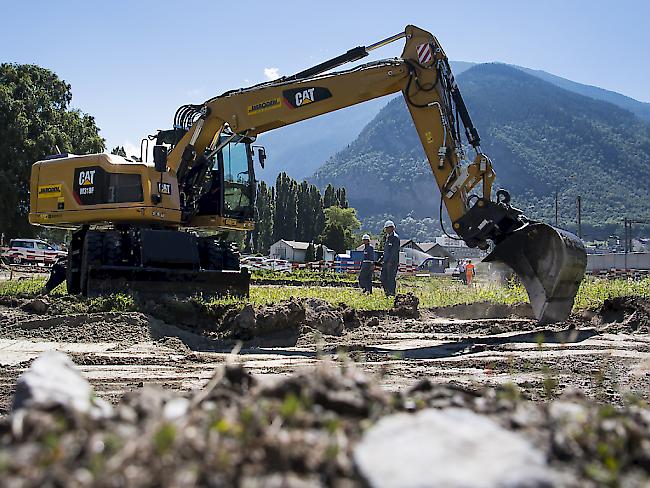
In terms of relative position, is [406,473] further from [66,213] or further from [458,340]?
[66,213]

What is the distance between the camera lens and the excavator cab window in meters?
15.4

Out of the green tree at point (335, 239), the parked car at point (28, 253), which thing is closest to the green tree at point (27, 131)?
the parked car at point (28, 253)

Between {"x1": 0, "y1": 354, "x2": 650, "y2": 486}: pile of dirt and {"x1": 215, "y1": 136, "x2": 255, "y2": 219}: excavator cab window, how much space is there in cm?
1309

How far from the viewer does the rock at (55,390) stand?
2.20m

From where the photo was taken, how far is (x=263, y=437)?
2002 mm

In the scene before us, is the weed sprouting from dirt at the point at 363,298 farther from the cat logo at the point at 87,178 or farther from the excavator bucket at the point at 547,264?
the cat logo at the point at 87,178

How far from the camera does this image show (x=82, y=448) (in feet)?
6.24

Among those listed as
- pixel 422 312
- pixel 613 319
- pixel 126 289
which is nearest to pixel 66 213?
pixel 126 289

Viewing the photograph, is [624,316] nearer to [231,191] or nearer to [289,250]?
[231,191]

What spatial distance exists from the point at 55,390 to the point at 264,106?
11.6 meters

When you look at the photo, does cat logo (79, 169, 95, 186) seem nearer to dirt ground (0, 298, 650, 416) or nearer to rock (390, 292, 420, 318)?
dirt ground (0, 298, 650, 416)

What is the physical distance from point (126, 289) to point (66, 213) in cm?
311

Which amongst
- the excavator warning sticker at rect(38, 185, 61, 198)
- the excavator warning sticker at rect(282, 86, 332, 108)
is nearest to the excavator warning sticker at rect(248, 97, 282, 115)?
the excavator warning sticker at rect(282, 86, 332, 108)

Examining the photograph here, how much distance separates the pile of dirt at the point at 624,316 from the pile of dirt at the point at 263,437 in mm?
8731
